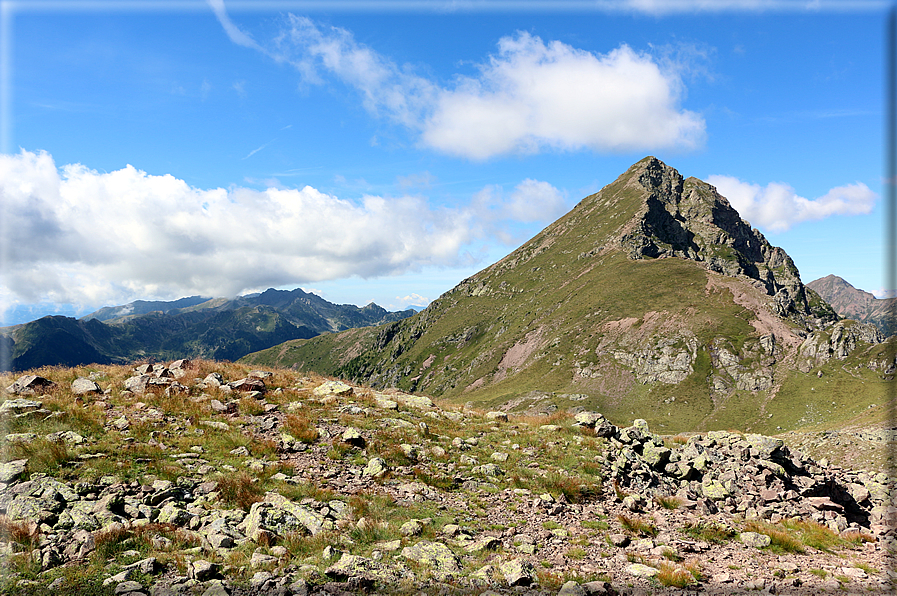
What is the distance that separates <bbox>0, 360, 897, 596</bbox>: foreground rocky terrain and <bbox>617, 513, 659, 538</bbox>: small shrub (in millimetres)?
41

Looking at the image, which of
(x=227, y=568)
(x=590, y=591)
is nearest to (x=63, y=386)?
(x=227, y=568)

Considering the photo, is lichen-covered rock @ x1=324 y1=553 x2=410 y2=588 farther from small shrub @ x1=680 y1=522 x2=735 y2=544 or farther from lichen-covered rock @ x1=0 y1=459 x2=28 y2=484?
small shrub @ x1=680 y1=522 x2=735 y2=544

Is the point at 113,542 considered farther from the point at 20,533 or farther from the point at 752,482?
the point at 752,482

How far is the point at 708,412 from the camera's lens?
92312 mm

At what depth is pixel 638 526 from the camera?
43.5 ft

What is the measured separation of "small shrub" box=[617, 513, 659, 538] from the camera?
516 inches

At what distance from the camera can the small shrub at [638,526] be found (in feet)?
43.0

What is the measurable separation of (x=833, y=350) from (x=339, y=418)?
410ft

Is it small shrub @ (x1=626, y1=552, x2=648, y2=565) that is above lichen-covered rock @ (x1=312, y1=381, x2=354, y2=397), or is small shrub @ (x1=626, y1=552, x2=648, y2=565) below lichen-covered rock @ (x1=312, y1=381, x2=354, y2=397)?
below

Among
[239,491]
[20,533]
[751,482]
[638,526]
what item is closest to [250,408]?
[239,491]

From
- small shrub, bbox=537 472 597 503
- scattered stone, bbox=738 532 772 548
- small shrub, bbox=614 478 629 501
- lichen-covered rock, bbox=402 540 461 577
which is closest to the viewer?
lichen-covered rock, bbox=402 540 461 577

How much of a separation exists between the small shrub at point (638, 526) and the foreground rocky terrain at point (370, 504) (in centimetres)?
4

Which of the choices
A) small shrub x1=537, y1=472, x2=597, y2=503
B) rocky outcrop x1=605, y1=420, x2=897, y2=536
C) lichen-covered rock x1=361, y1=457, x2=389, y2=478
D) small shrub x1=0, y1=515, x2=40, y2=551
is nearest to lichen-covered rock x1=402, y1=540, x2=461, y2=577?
lichen-covered rock x1=361, y1=457, x2=389, y2=478

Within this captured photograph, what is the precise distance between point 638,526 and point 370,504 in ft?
31.1
